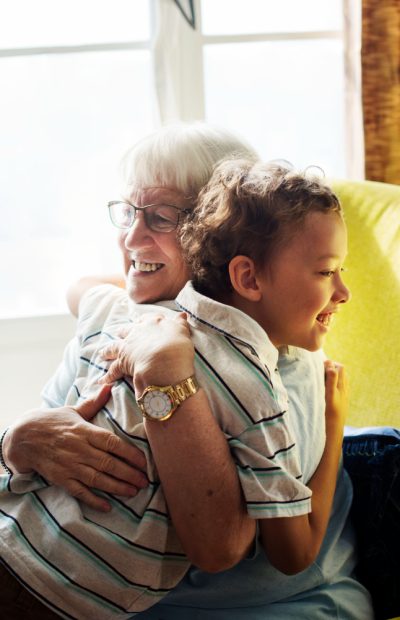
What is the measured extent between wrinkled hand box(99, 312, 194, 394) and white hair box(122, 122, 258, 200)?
30 cm

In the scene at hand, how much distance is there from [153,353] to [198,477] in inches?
8.5

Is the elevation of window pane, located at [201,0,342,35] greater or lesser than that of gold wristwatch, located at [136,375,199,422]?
Answer: greater

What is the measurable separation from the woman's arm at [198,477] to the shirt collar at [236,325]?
3.6 inches

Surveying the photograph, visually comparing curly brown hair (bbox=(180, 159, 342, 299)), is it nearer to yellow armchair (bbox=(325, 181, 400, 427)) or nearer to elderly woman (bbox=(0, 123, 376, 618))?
elderly woman (bbox=(0, 123, 376, 618))

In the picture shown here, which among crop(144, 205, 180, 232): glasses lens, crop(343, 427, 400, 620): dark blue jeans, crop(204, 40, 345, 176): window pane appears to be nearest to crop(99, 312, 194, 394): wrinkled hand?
crop(144, 205, 180, 232): glasses lens

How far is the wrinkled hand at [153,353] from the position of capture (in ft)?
3.96

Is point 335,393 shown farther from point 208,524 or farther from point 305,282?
point 208,524

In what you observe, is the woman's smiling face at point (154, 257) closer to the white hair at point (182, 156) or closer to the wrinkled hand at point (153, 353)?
the white hair at point (182, 156)

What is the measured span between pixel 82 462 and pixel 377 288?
0.75 m

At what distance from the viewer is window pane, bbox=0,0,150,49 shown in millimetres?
2414

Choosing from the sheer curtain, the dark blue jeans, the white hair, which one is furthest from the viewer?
the sheer curtain

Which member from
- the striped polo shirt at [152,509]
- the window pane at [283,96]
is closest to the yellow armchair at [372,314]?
the striped polo shirt at [152,509]

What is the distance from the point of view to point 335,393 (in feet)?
4.79

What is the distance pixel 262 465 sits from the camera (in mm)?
1162
